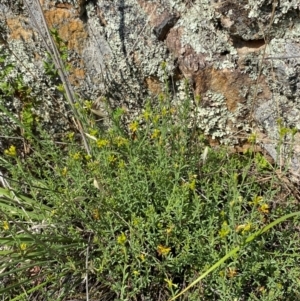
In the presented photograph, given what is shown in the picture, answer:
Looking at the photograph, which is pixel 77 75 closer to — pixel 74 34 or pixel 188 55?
pixel 74 34

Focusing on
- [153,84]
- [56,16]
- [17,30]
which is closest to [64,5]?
[56,16]

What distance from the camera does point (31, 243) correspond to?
1859 mm

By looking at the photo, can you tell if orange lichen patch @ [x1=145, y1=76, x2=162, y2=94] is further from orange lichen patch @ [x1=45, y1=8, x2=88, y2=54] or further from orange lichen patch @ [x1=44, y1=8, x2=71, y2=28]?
orange lichen patch @ [x1=44, y1=8, x2=71, y2=28]

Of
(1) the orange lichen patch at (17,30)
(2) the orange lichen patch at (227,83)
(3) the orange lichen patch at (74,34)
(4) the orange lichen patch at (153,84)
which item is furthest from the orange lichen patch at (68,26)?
(2) the orange lichen patch at (227,83)

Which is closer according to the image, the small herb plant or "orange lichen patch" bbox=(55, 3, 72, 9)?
the small herb plant

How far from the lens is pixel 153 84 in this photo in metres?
2.20

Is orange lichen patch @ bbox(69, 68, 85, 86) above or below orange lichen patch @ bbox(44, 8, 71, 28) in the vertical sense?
below

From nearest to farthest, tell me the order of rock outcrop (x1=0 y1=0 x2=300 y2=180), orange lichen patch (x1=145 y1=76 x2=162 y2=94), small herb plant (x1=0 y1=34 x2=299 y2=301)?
small herb plant (x1=0 y1=34 x2=299 y2=301) < rock outcrop (x1=0 y1=0 x2=300 y2=180) < orange lichen patch (x1=145 y1=76 x2=162 y2=94)

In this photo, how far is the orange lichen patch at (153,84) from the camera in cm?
219

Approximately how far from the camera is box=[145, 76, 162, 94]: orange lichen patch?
219 cm

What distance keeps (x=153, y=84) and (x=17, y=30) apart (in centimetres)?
67

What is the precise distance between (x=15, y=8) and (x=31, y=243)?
1.06 m

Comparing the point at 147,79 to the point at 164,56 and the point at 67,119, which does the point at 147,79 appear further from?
the point at 67,119

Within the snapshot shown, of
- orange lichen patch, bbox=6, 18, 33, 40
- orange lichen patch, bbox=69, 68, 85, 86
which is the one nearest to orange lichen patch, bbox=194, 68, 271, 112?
orange lichen patch, bbox=69, 68, 85, 86
